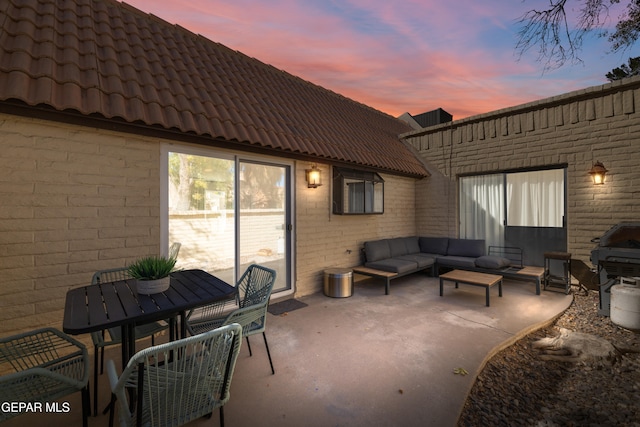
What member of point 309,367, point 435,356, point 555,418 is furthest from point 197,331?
point 555,418

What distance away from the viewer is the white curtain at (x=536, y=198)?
5.72 meters

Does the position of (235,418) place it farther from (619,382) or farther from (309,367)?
(619,382)

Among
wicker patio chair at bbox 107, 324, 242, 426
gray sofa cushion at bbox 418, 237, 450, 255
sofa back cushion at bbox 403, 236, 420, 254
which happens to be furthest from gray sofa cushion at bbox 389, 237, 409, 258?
wicker patio chair at bbox 107, 324, 242, 426

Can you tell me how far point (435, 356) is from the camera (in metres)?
2.90

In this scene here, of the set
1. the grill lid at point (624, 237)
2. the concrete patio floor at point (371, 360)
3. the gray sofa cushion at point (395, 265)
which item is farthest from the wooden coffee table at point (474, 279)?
the grill lid at point (624, 237)

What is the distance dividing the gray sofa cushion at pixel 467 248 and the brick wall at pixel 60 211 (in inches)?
246

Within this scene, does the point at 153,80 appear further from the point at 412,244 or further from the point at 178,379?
the point at 412,244

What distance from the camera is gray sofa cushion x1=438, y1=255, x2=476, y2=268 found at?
580 cm

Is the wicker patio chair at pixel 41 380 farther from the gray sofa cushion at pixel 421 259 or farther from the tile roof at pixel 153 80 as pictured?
the gray sofa cushion at pixel 421 259

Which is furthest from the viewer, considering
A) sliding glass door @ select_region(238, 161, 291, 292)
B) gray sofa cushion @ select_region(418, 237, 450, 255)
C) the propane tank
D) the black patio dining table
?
gray sofa cushion @ select_region(418, 237, 450, 255)

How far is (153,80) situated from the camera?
143 inches

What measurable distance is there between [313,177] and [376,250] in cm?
224

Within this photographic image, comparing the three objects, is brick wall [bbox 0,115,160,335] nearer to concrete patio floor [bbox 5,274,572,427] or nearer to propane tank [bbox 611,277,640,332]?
concrete patio floor [bbox 5,274,572,427]

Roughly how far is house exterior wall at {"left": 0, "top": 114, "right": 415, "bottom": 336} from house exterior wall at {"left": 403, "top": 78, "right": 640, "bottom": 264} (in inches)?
268
